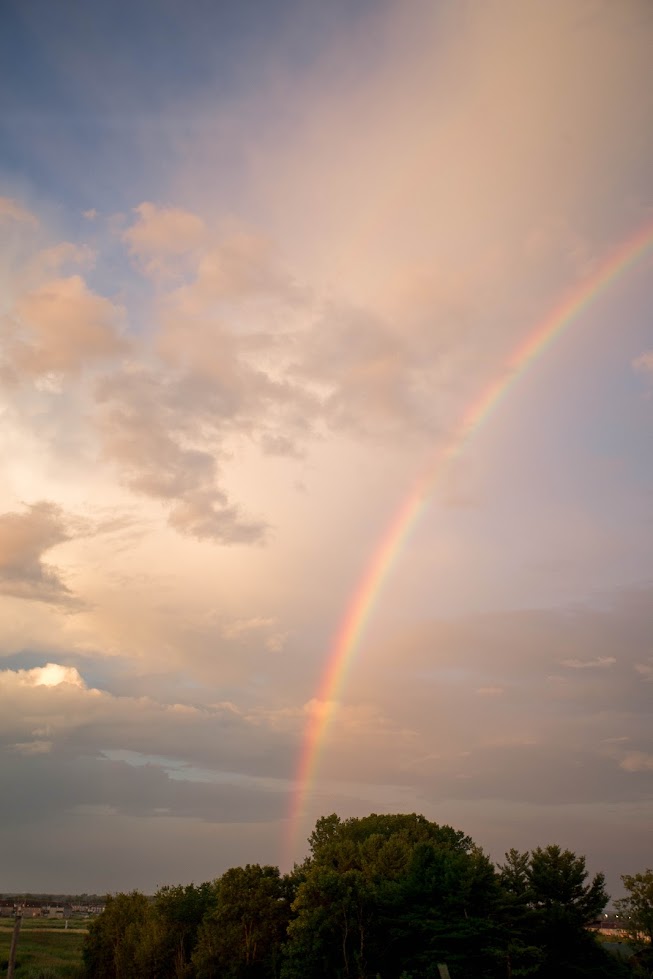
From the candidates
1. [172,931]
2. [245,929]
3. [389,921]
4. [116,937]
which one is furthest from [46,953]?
[389,921]

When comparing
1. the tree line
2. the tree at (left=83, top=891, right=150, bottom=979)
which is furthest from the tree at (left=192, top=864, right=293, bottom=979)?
the tree at (left=83, top=891, right=150, bottom=979)

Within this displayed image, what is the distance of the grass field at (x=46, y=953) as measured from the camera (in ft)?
279

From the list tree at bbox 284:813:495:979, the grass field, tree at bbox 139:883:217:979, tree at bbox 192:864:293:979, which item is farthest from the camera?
the grass field

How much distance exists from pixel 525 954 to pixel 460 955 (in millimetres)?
4395

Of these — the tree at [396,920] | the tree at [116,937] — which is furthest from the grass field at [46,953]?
the tree at [396,920]

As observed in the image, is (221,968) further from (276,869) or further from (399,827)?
(399,827)

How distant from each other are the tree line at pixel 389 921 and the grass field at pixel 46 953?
1779 cm

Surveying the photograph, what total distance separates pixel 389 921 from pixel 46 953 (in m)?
88.0

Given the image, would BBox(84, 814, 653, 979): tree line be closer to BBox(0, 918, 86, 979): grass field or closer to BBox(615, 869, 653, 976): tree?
Result: BBox(615, 869, 653, 976): tree

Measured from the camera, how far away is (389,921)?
52500 mm

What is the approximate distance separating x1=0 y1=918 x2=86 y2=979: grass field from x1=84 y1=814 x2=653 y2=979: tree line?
17.8 metres

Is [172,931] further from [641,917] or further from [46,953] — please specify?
[46,953]

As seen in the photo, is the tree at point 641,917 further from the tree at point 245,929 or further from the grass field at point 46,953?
the grass field at point 46,953

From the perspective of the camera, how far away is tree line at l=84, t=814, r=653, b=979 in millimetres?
49406
